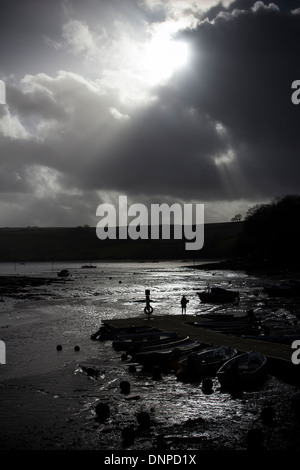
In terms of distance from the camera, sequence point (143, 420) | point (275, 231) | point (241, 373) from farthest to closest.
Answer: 1. point (275, 231)
2. point (241, 373)
3. point (143, 420)

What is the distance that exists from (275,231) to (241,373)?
113948mm

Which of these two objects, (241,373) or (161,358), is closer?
(241,373)

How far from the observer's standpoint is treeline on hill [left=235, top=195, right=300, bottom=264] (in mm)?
122062

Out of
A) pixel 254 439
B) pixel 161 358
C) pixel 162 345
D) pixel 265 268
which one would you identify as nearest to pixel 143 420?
pixel 254 439

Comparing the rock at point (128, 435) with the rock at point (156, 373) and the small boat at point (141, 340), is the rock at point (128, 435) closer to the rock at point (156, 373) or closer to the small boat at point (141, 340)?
the rock at point (156, 373)

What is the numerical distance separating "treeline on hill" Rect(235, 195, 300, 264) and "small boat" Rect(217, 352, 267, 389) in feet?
349

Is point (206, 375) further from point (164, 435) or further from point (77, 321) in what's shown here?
point (77, 321)

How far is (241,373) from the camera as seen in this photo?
17.7m

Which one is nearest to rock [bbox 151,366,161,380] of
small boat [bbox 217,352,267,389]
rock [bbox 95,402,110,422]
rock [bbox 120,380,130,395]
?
rock [bbox 120,380,130,395]

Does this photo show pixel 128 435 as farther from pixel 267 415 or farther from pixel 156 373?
pixel 156 373

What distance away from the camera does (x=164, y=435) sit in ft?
43.1

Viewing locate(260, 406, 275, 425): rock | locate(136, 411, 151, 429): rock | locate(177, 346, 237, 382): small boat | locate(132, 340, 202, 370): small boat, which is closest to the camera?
locate(136, 411, 151, 429): rock

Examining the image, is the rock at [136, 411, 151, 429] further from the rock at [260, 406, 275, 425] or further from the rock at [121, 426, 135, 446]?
the rock at [260, 406, 275, 425]
